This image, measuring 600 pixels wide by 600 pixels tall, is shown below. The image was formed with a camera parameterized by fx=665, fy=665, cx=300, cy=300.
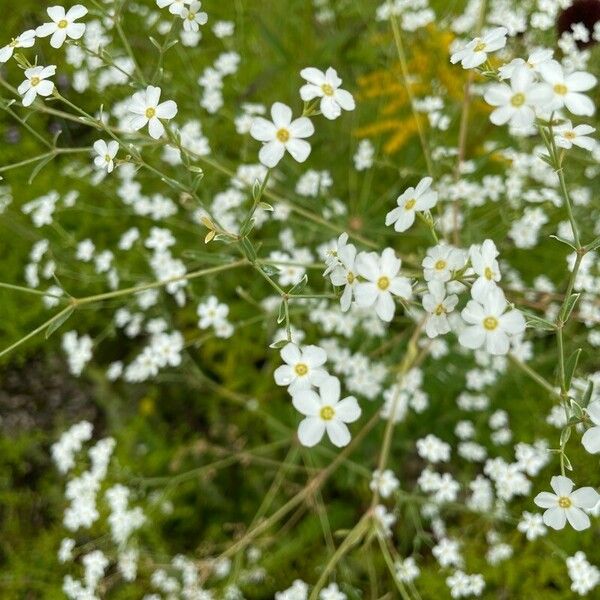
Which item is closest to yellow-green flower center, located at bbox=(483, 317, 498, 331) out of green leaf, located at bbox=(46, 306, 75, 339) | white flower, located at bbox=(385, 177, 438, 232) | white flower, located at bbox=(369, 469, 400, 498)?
white flower, located at bbox=(385, 177, 438, 232)

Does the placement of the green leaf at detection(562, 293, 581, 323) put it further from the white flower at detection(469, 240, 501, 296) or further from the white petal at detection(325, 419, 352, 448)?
the white petal at detection(325, 419, 352, 448)

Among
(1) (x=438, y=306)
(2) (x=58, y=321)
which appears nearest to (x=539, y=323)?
(1) (x=438, y=306)

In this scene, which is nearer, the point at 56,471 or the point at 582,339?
the point at 582,339

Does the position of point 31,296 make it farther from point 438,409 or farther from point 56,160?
point 438,409

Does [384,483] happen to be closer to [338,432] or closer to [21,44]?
[338,432]

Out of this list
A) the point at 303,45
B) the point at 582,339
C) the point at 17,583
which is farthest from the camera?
the point at 303,45

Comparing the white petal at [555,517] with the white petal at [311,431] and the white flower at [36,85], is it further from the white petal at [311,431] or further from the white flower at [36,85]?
the white flower at [36,85]

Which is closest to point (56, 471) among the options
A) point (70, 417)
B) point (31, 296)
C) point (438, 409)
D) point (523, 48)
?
point (70, 417)

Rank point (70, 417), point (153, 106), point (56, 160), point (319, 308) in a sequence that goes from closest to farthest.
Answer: point (153, 106) → point (319, 308) → point (70, 417) → point (56, 160)
